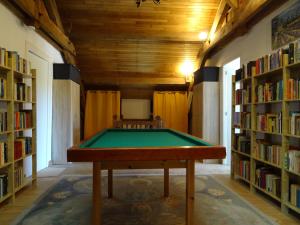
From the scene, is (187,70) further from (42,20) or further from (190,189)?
(190,189)

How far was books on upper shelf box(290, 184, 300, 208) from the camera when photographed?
2.52m

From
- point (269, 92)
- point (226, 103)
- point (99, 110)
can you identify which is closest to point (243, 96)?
point (269, 92)

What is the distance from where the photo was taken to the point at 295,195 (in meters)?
2.57

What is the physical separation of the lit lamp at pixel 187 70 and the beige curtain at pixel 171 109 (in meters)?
0.71

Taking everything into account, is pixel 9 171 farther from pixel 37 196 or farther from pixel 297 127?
pixel 297 127

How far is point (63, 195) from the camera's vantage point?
10.5 feet

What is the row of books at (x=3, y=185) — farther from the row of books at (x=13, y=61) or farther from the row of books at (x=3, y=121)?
the row of books at (x=13, y=61)

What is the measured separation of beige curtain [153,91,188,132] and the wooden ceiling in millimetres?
543

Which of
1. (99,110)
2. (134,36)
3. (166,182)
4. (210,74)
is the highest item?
(134,36)

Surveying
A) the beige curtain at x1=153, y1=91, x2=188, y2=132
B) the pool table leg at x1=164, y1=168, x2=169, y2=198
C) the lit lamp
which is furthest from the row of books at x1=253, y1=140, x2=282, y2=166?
the beige curtain at x1=153, y1=91, x2=188, y2=132

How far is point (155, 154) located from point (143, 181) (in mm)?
2233

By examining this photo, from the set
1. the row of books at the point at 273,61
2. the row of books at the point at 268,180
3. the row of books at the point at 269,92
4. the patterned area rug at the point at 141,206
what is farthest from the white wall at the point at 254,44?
the patterned area rug at the point at 141,206

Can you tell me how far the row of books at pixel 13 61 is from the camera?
2744mm

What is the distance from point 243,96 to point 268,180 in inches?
54.2
